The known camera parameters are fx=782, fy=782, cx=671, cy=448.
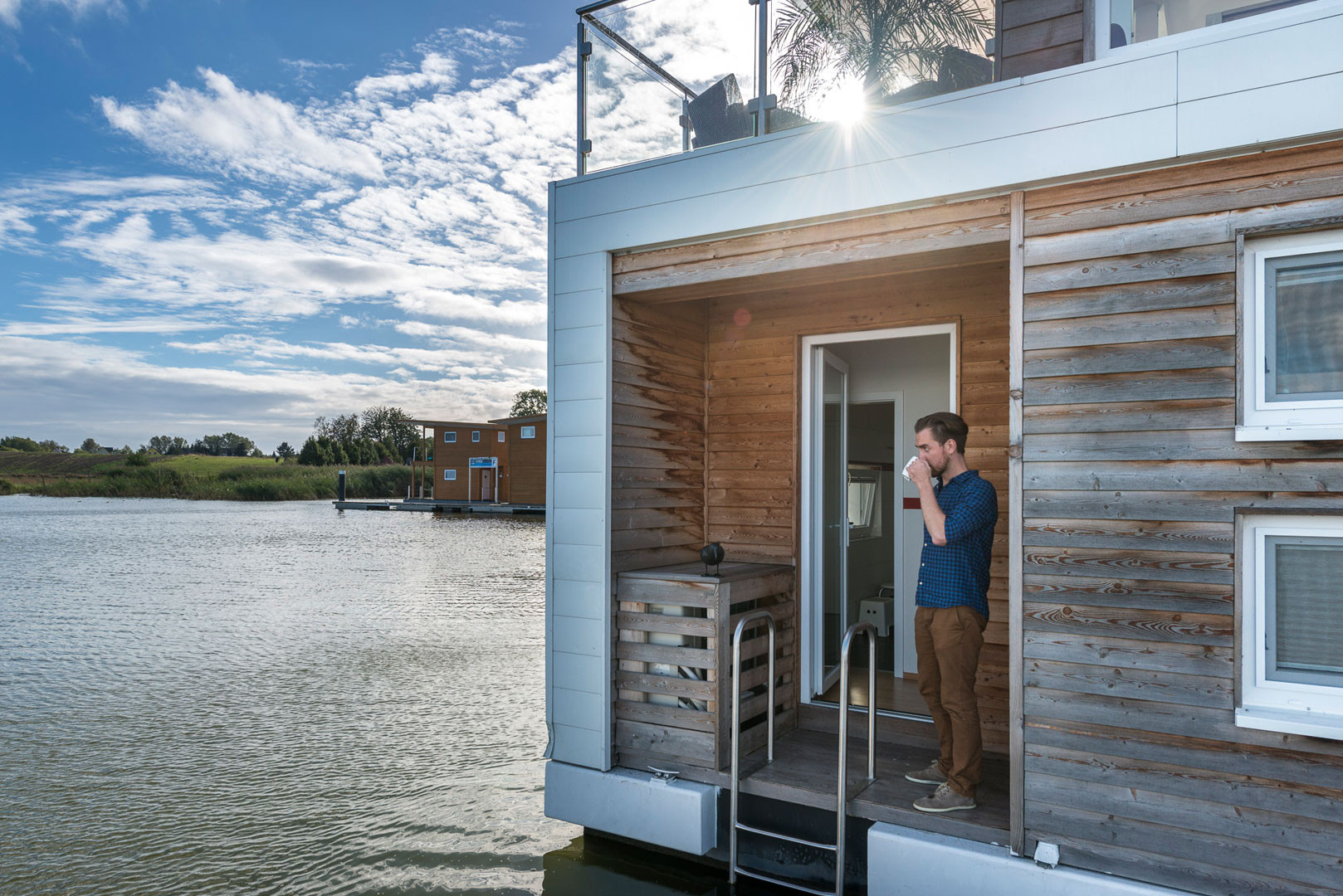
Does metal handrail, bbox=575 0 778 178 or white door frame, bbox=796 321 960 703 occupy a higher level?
metal handrail, bbox=575 0 778 178

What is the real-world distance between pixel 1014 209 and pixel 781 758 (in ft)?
8.81

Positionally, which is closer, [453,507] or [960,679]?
[960,679]

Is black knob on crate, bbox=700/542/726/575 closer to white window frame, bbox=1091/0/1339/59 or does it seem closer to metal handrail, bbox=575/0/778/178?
metal handrail, bbox=575/0/778/178

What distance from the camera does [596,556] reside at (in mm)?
3863

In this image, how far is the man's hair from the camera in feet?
10.7

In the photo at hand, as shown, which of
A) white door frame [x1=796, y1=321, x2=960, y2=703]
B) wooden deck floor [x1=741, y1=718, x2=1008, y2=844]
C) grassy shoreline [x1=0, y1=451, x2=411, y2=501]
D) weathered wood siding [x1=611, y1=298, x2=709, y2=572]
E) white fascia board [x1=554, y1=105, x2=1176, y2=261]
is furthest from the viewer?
grassy shoreline [x1=0, y1=451, x2=411, y2=501]

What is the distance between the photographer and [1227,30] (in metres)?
2.54

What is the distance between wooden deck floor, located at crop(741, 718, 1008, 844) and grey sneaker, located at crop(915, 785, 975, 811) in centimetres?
2

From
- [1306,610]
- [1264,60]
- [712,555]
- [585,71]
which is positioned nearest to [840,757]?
[712,555]

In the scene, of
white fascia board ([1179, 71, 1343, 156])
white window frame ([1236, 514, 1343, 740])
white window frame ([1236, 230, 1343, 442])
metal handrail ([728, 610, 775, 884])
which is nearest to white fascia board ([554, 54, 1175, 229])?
white fascia board ([1179, 71, 1343, 156])

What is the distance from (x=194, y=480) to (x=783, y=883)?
49.2 meters

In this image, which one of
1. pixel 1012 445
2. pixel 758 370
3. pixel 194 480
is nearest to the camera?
Result: pixel 1012 445

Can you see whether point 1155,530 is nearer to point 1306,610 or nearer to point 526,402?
point 1306,610

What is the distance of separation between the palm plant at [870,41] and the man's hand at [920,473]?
171cm
